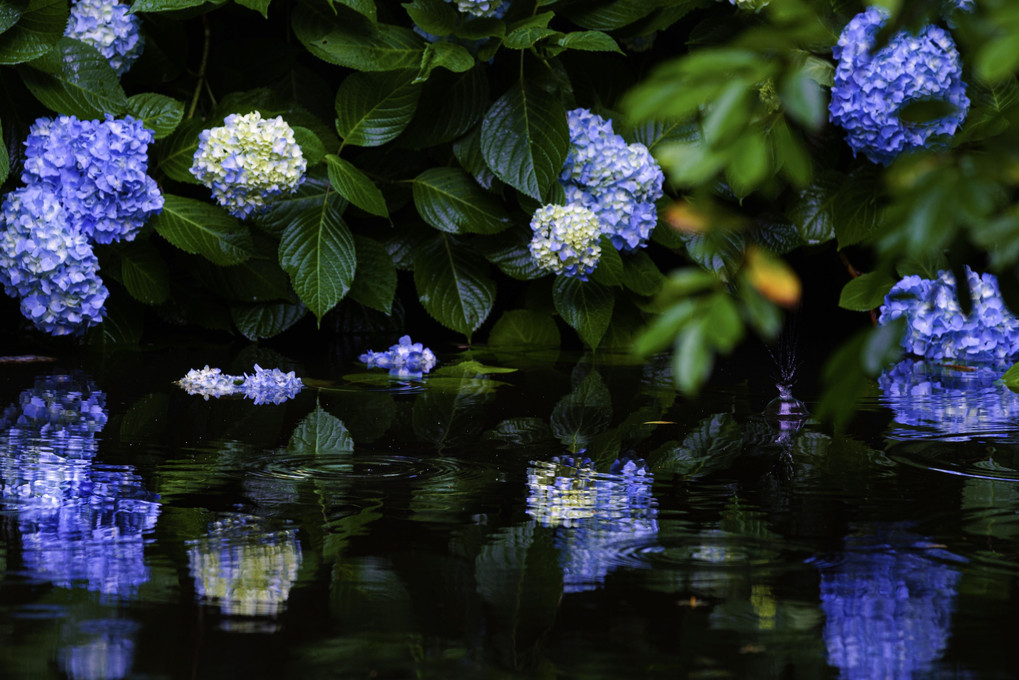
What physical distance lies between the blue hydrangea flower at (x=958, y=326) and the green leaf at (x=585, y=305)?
677 mm

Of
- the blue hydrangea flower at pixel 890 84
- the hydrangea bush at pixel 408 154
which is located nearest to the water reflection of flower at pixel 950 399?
the hydrangea bush at pixel 408 154

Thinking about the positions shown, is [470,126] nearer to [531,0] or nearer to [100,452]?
[531,0]

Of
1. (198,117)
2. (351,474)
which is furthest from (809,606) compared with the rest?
(198,117)

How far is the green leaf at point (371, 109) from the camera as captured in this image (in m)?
2.94

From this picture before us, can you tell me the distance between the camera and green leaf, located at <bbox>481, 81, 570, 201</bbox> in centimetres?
285

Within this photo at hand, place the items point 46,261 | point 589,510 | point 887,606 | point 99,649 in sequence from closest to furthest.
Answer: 1. point 99,649
2. point 887,606
3. point 589,510
4. point 46,261

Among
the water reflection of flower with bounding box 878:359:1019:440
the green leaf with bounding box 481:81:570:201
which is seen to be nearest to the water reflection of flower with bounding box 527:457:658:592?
the water reflection of flower with bounding box 878:359:1019:440

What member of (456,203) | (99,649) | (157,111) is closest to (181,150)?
(157,111)

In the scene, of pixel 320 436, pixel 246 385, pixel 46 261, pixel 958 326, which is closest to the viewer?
pixel 320 436

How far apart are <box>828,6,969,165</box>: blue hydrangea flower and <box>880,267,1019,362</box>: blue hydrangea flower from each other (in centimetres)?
36

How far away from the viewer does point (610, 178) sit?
292 cm

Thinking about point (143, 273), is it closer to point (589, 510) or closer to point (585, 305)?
point (585, 305)

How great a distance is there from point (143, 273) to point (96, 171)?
34 centimetres

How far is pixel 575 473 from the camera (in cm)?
167
